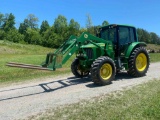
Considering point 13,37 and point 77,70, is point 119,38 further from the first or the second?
point 13,37

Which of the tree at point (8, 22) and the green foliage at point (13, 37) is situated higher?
the tree at point (8, 22)

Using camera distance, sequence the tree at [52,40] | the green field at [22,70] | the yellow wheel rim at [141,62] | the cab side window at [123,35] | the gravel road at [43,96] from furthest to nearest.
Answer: the tree at [52,40], the green field at [22,70], the yellow wheel rim at [141,62], the cab side window at [123,35], the gravel road at [43,96]

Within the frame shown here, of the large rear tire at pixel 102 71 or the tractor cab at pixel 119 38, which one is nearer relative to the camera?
the large rear tire at pixel 102 71

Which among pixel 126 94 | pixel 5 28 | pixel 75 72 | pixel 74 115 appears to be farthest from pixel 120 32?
pixel 5 28

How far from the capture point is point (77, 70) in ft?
34.6

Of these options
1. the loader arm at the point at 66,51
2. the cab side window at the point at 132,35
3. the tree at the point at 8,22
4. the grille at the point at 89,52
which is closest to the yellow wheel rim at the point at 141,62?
the cab side window at the point at 132,35

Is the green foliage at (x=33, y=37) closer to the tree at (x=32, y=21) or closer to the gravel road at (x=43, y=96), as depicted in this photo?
the tree at (x=32, y=21)

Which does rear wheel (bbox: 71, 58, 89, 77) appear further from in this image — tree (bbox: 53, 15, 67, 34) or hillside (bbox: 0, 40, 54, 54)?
tree (bbox: 53, 15, 67, 34)

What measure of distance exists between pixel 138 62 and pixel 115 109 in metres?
5.14

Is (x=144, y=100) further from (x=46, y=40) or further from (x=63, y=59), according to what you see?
(x=46, y=40)

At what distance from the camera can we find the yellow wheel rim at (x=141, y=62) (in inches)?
401

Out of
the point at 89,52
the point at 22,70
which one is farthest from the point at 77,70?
the point at 22,70

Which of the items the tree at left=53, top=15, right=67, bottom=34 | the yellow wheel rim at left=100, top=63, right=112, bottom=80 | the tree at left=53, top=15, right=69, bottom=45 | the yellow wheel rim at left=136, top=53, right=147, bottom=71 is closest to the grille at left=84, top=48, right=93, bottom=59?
the yellow wheel rim at left=100, top=63, right=112, bottom=80

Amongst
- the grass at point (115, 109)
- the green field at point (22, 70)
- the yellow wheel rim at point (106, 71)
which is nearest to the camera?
the grass at point (115, 109)
